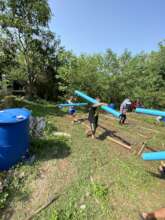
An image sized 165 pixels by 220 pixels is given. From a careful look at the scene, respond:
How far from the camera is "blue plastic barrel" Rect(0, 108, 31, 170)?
332 centimetres

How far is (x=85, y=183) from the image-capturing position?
3.37 m

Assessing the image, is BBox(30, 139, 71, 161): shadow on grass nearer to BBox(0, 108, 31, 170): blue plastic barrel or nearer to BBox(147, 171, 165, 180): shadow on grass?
BBox(0, 108, 31, 170): blue plastic barrel

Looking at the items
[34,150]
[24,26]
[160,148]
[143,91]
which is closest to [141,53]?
[143,91]

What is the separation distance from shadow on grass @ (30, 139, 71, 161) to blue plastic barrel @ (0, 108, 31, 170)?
556 mm

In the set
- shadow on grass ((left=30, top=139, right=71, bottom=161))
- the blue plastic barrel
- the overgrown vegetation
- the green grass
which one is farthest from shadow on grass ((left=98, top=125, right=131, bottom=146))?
the overgrown vegetation

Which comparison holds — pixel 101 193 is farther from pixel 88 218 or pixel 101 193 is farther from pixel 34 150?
pixel 34 150

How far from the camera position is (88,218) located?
8.66ft

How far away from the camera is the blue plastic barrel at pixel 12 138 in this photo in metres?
3.32

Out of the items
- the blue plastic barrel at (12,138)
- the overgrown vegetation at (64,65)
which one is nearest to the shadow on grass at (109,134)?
the blue plastic barrel at (12,138)

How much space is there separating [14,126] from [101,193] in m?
2.26

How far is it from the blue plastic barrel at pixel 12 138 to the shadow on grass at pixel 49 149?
556 mm

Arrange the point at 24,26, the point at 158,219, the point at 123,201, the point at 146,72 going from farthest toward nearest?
1. the point at 146,72
2. the point at 24,26
3. the point at 123,201
4. the point at 158,219

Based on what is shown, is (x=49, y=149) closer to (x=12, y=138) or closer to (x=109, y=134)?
(x=12, y=138)

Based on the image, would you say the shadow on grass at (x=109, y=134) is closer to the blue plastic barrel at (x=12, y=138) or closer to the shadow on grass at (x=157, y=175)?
the shadow on grass at (x=157, y=175)
